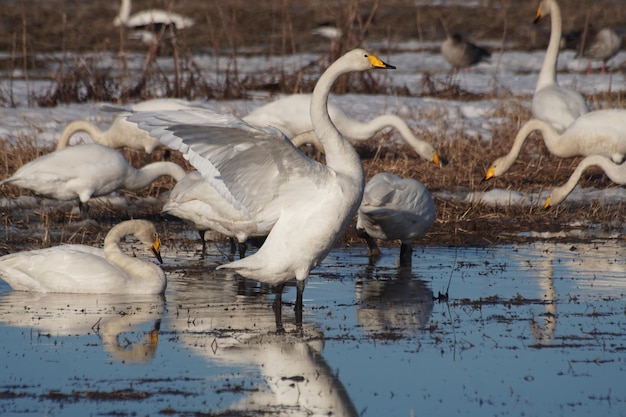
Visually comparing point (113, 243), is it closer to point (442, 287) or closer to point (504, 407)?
point (442, 287)

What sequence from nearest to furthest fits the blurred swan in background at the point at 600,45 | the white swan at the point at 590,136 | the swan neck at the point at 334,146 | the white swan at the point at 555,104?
the swan neck at the point at 334,146 → the white swan at the point at 590,136 → the white swan at the point at 555,104 → the blurred swan in background at the point at 600,45

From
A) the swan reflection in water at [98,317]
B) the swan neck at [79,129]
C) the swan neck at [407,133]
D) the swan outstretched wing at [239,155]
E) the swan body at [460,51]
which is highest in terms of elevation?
the swan body at [460,51]

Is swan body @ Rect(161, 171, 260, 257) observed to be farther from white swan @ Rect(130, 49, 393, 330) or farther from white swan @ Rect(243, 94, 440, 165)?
white swan @ Rect(243, 94, 440, 165)

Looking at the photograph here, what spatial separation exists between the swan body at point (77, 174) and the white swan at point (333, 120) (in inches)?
99.5

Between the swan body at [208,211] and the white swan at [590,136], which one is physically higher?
the white swan at [590,136]

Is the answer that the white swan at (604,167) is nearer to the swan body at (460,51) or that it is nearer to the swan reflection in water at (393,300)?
the swan reflection in water at (393,300)

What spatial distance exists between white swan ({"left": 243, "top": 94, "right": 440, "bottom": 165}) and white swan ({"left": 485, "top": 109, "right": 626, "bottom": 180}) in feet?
3.62

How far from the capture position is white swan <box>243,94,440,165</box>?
1191cm

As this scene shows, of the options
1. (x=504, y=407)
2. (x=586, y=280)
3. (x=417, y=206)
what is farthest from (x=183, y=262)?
(x=504, y=407)

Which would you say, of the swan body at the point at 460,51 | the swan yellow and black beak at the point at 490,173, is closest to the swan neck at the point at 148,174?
the swan yellow and black beak at the point at 490,173

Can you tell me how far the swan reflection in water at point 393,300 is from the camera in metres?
6.34

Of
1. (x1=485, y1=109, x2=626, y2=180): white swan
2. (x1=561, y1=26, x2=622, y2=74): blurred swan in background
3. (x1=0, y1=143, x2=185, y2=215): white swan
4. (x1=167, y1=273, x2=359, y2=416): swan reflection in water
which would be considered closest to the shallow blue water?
(x1=167, y1=273, x2=359, y2=416): swan reflection in water

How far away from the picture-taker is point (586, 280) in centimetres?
771

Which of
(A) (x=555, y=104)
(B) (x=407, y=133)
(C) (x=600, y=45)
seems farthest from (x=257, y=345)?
(C) (x=600, y=45)
